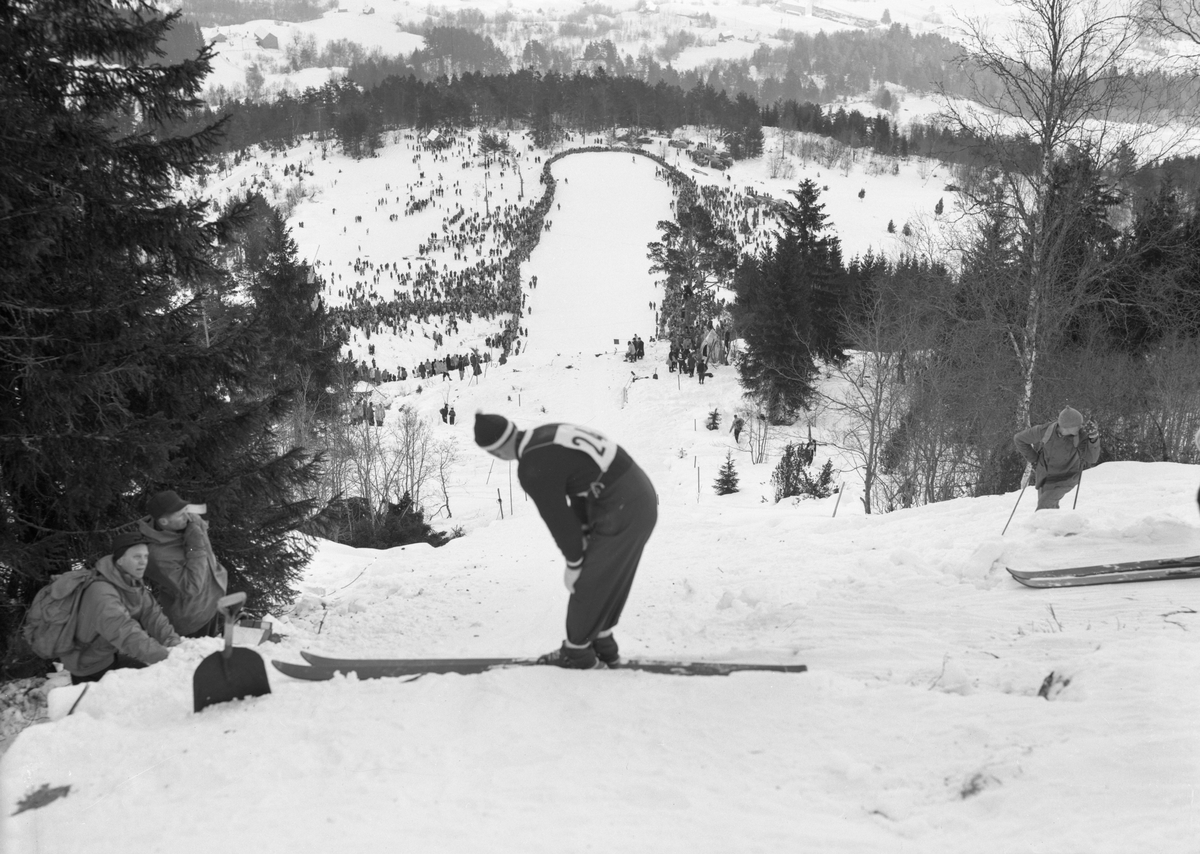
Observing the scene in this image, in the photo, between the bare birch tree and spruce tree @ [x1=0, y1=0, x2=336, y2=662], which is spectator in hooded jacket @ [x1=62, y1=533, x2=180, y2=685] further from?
the bare birch tree

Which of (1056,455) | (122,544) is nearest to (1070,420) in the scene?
(1056,455)

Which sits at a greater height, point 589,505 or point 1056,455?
point 589,505

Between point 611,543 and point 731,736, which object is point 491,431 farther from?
point 731,736

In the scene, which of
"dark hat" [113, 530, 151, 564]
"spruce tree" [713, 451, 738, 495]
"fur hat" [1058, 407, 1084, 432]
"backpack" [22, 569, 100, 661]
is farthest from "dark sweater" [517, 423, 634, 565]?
"spruce tree" [713, 451, 738, 495]

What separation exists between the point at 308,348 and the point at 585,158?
59445 millimetres

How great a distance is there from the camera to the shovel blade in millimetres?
3838

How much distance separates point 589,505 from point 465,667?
50.1 inches

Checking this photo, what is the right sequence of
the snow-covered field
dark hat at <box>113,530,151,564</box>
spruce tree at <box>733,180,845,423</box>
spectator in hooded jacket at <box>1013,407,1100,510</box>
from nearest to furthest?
the snow-covered field → dark hat at <box>113,530,151,564</box> → spectator in hooded jacket at <box>1013,407,1100,510</box> → spruce tree at <box>733,180,845,423</box>

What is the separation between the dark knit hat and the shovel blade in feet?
5.70

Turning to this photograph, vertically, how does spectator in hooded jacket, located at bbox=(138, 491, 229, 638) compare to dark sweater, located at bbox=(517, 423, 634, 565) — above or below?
below

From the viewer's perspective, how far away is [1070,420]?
7305 millimetres

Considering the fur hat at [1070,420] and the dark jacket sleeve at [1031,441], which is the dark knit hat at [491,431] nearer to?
the fur hat at [1070,420]

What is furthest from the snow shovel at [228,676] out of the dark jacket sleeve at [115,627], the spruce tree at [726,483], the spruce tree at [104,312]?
the spruce tree at [726,483]

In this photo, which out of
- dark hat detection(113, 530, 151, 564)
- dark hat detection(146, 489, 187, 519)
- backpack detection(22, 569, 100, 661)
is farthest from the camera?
dark hat detection(146, 489, 187, 519)
